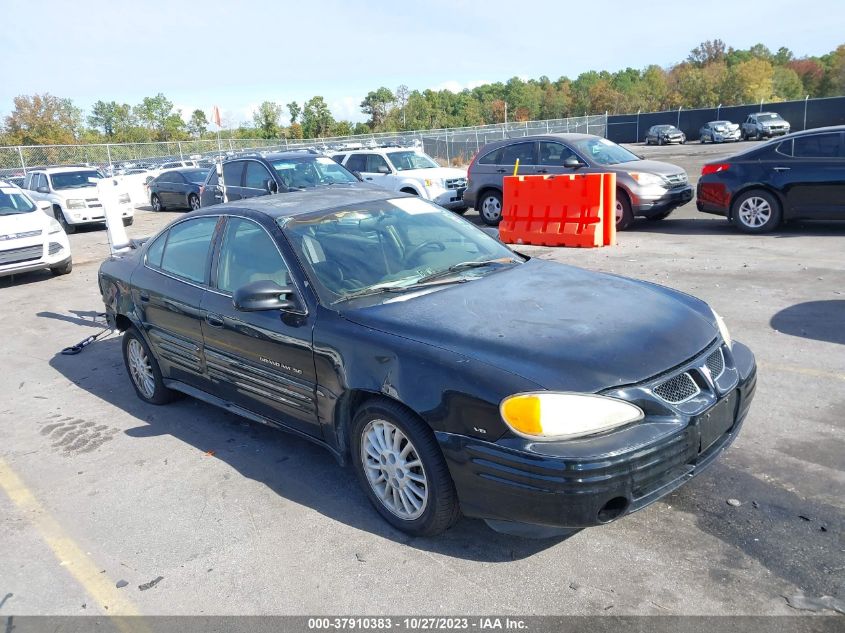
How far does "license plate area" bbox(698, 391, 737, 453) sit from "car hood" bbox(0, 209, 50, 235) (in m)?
11.4

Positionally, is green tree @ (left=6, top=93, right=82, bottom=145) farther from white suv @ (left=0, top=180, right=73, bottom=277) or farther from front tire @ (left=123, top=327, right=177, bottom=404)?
front tire @ (left=123, top=327, right=177, bottom=404)

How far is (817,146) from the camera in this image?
33.7 feet

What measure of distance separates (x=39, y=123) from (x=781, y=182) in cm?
6285

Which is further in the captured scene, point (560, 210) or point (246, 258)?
point (560, 210)

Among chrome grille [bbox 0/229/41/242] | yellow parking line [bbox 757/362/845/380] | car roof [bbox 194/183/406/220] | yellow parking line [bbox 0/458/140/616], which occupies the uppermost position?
car roof [bbox 194/183/406/220]

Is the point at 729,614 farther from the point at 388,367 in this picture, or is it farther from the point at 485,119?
the point at 485,119

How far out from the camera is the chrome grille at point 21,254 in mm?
11180

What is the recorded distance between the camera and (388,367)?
3.37 meters

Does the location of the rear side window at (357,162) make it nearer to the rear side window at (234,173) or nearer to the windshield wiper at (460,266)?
the rear side window at (234,173)

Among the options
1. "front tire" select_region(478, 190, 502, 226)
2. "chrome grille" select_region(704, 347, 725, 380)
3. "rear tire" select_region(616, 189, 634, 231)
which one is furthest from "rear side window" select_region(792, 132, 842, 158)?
"chrome grille" select_region(704, 347, 725, 380)

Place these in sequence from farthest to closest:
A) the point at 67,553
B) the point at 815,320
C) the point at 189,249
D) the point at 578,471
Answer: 1. the point at 815,320
2. the point at 189,249
3. the point at 67,553
4. the point at 578,471

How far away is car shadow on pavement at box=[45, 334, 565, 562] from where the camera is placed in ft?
11.4

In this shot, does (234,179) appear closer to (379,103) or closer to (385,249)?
(385,249)

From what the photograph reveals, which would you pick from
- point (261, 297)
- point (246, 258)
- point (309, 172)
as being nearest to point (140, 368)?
point (246, 258)
